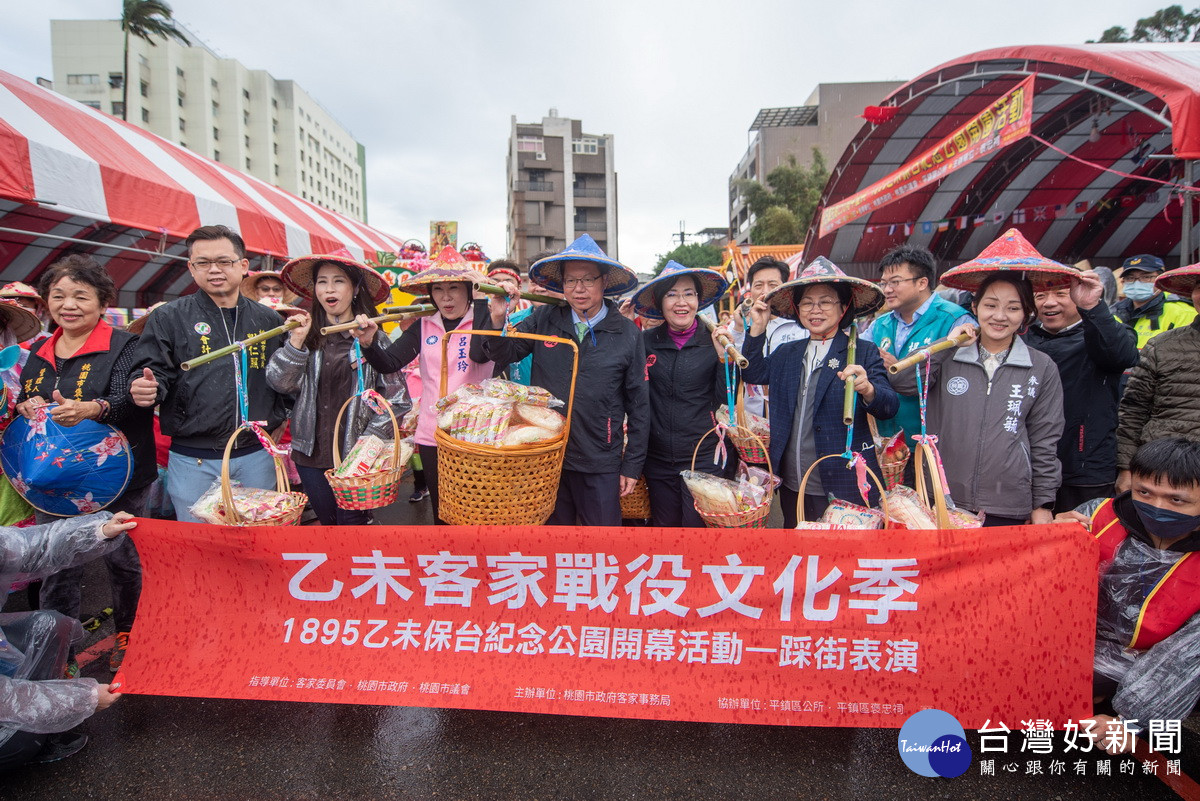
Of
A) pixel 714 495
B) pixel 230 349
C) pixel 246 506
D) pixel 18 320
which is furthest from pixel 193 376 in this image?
pixel 714 495

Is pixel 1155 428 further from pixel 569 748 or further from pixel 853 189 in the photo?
pixel 853 189

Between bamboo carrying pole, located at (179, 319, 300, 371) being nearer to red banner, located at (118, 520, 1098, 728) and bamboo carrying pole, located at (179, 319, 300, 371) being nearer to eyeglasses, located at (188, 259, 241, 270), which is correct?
eyeglasses, located at (188, 259, 241, 270)

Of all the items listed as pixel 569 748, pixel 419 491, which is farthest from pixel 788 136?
pixel 569 748

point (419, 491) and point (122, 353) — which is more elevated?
point (122, 353)

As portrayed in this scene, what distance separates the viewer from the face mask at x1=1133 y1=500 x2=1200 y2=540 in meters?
1.97

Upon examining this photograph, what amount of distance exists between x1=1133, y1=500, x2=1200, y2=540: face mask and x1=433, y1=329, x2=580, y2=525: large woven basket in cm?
213

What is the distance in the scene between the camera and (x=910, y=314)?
3389 mm

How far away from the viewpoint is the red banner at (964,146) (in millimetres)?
6891

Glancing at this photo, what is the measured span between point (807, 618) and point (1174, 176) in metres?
14.3

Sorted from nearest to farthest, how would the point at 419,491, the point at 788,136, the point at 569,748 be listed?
the point at 569,748, the point at 419,491, the point at 788,136

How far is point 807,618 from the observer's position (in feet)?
7.26

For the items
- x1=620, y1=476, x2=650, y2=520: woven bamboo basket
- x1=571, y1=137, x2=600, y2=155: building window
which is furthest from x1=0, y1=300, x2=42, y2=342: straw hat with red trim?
x1=571, y1=137, x2=600, y2=155: building window

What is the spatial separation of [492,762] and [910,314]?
3.11m

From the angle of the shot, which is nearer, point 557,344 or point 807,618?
point 807,618
